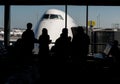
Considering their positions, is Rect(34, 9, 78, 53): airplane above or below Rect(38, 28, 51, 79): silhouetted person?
above

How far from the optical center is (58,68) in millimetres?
13578

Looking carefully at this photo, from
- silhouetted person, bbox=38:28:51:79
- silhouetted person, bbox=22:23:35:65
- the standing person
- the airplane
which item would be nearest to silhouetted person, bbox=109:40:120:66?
the standing person

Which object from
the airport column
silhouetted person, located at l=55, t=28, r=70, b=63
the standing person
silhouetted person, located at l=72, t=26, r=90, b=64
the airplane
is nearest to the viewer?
silhouetted person, located at l=72, t=26, r=90, b=64

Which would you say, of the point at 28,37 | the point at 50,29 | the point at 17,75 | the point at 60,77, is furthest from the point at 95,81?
the point at 50,29

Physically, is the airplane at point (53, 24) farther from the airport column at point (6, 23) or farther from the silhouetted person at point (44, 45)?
the silhouetted person at point (44, 45)

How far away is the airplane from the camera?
994 inches

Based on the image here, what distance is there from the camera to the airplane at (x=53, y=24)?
25244mm

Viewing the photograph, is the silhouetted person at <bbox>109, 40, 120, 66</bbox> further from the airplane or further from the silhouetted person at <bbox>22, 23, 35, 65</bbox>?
the airplane

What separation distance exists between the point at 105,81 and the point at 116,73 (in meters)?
0.85

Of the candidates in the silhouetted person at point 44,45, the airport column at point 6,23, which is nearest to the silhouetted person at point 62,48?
the silhouetted person at point 44,45

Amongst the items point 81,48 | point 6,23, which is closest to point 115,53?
point 81,48

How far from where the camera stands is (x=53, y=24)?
26469 mm

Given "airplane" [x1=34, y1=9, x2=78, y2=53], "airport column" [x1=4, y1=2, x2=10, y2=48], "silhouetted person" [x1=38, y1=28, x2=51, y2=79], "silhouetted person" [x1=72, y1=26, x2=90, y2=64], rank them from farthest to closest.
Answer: "airplane" [x1=34, y1=9, x2=78, y2=53], "airport column" [x1=4, y1=2, x2=10, y2=48], "silhouetted person" [x1=72, y1=26, x2=90, y2=64], "silhouetted person" [x1=38, y1=28, x2=51, y2=79]
